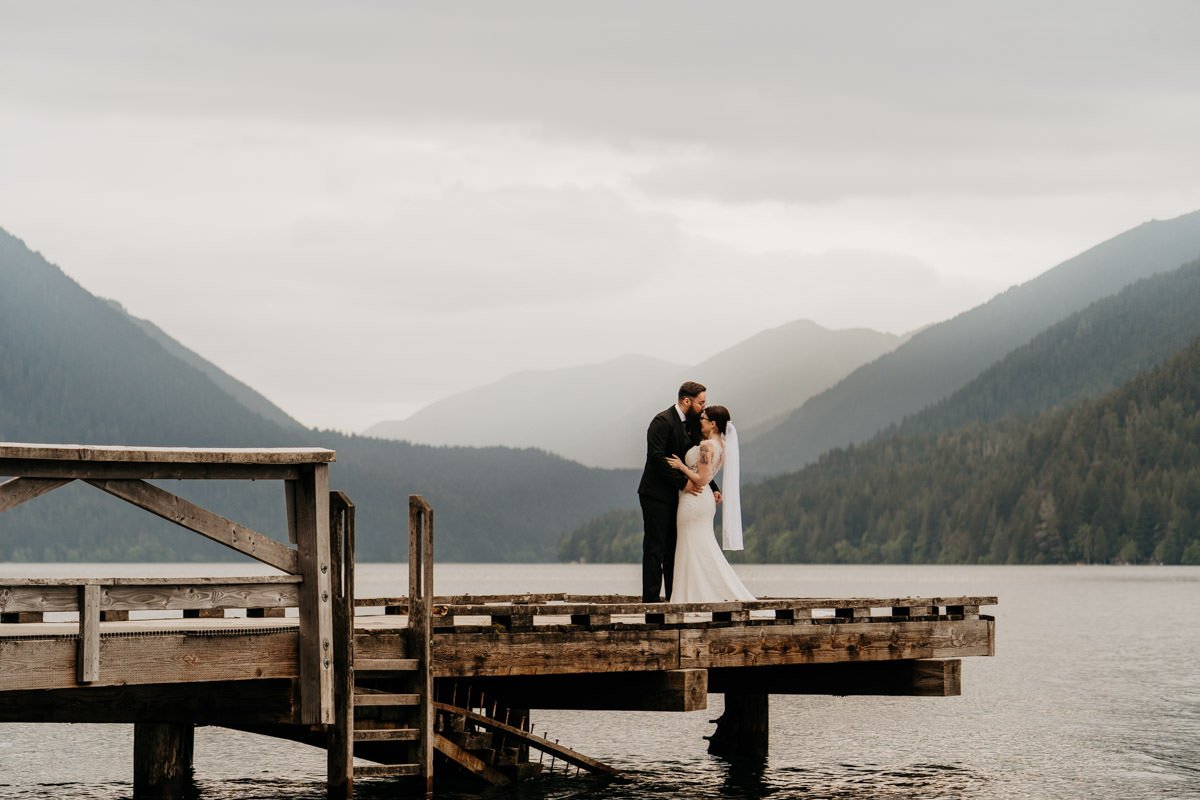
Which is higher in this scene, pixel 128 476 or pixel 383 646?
pixel 128 476

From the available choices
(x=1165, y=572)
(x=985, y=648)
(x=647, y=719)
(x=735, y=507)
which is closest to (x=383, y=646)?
(x=735, y=507)

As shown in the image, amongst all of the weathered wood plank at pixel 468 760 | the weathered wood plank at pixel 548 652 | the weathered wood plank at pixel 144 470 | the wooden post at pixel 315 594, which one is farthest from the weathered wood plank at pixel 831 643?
the weathered wood plank at pixel 144 470

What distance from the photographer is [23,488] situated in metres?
13.7

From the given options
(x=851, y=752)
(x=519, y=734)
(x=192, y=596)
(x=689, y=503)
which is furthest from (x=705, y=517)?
(x=851, y=752)

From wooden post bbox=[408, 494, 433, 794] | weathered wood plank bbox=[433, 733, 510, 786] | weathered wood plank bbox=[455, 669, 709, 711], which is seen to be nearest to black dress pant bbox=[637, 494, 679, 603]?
weathered wood plank bbox=[455, 669, 709, 711]

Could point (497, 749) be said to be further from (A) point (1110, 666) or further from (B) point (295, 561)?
(A) point (1110, 666)

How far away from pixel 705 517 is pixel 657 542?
663 millimetres

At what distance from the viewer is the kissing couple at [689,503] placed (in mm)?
19969

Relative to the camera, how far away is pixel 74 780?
2631cm

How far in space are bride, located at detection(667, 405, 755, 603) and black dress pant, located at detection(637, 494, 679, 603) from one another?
9 cm

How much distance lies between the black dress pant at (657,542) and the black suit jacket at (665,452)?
0.35 feet

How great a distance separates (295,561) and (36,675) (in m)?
2.30

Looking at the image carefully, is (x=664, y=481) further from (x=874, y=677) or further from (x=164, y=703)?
(x=164, y=703)

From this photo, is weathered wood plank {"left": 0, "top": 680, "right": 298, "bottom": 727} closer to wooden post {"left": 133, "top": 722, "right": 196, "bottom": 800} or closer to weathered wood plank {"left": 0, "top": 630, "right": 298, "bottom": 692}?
weathered wood plank {"left": 0, "top": 630, "right": 298, "bottom": 692}
